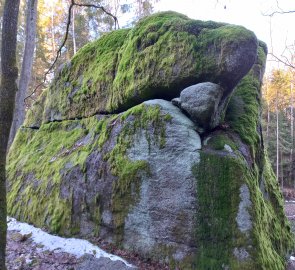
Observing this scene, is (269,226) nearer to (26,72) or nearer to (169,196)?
(169,196)

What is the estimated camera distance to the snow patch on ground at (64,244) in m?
4.37

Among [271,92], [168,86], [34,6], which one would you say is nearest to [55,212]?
[168,86]

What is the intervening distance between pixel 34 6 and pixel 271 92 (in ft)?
80.7

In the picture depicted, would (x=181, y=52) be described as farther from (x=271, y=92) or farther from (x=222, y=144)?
(x=271, y=92)

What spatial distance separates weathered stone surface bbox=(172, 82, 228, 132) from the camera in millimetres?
4493

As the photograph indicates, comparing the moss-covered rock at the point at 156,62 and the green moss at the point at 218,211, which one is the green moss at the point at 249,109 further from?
the green moss at the point at 218,211

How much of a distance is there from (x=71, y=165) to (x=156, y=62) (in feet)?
8.20

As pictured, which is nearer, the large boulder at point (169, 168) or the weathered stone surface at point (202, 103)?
the large boulder at point (169, 168)

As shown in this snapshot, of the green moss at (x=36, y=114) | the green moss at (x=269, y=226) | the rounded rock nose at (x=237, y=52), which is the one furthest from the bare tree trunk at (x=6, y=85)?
the green moss at (x=36, y=114)

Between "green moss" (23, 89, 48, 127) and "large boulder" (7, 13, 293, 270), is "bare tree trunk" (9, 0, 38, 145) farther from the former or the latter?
"large boulder" (7, 13, 293, 270)

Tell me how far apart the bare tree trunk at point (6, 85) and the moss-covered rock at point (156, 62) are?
2389mm

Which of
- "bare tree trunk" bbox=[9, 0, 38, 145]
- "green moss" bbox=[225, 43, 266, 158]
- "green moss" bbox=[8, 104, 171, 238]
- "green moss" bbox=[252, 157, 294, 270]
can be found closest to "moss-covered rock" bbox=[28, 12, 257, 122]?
"green moss" bbox=[8, 104, 171, 238]

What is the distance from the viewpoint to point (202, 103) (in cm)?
450

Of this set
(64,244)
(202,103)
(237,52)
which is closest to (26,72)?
(64,244)
